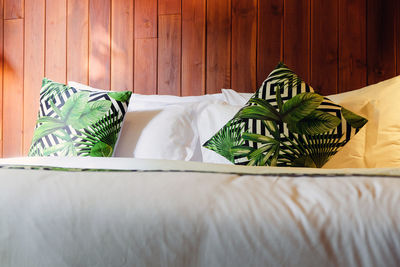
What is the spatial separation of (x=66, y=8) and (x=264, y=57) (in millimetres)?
1351

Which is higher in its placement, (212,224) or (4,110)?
(4,110)

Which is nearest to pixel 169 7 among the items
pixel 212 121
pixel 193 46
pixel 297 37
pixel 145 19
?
pixel 145 19

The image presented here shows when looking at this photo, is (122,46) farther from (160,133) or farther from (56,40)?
(160,133)

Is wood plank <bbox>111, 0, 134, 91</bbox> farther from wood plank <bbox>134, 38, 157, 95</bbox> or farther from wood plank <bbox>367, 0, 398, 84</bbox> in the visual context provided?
wood plank <bbox>367, 0, 398, 84</bbox>

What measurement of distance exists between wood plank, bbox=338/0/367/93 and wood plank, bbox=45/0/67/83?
5.64ft

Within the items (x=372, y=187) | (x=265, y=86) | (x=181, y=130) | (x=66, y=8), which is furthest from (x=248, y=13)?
(x=372, y=187)

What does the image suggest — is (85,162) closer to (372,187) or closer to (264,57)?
(372,187)

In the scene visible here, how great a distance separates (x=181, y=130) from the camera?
1.56 metres

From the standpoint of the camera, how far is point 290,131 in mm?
1222

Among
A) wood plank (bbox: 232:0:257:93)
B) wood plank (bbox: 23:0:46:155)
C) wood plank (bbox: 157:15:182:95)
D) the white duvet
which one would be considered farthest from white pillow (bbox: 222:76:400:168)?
wood plank (bbox: 23:0:46:155)

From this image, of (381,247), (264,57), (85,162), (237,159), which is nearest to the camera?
(381,247)

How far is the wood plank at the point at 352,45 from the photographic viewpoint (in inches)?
70.4

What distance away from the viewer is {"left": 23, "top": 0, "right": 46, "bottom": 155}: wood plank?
223 cm

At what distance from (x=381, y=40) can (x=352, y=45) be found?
145mm
